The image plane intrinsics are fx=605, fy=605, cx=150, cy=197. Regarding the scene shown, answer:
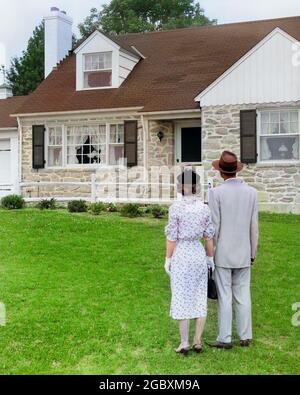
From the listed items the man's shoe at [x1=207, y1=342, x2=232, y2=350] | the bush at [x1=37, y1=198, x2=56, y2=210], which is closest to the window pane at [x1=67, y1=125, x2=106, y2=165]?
the bush at [x1=37, y1=198, x2=56, y2=210]

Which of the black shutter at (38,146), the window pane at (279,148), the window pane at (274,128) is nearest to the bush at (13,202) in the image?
the black shutter at (38,146)

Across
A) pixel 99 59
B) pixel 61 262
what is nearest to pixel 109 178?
pixel 99 59

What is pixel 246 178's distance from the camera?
50.1ft

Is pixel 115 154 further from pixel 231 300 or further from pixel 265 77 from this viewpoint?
pixel 231 300

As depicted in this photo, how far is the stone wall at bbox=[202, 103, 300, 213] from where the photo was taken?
15016 mm

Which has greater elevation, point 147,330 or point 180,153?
point 180,153

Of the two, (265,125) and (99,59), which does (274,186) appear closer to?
(265,125)

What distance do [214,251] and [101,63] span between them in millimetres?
13835

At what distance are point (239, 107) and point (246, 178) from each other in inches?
71.7

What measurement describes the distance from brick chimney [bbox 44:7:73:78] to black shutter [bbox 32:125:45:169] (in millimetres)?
3969

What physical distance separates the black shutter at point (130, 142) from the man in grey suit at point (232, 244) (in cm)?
1127

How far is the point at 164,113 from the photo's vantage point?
16547mm

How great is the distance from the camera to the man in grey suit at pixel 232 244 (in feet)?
19.9
